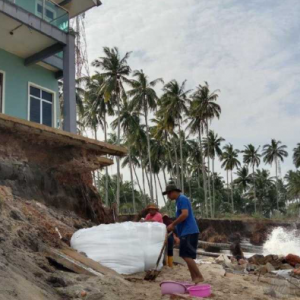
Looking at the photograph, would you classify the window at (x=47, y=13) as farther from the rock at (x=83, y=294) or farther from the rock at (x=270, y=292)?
the rock at (x=270, y=292)

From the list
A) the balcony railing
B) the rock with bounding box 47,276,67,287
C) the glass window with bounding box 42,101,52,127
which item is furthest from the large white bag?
the balcony railing

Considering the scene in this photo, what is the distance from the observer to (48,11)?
1215cm

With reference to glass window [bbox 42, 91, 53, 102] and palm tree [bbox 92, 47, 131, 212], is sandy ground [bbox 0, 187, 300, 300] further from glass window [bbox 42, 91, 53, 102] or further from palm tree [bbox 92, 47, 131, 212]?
palm tree [bbox 92, 47, 131, 212]

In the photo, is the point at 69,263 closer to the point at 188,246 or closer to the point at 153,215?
the point at 188,246

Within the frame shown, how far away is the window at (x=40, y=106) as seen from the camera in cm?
1252

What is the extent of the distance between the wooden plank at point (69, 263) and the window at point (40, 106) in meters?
7.97

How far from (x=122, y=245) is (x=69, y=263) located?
0.87m

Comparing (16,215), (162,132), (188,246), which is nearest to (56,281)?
(188,246)

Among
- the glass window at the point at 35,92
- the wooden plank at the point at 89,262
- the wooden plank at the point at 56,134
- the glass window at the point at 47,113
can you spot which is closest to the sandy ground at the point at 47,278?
the wooden plank at the point at 89,262

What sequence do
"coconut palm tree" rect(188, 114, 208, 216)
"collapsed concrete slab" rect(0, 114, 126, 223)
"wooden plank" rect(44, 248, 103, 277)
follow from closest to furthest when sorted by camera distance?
1. "wooden plank" rect(44, 248, 103, 277)
2. "collapsed concrete slab" rect(0, 114, 126, 223)
3. "coconut palm tree" rect(188, 114, 208, 216)

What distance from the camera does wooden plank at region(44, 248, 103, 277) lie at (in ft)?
15.8

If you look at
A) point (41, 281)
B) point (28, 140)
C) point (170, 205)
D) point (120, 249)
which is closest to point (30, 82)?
point (28, 140)

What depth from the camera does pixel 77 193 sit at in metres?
9.10

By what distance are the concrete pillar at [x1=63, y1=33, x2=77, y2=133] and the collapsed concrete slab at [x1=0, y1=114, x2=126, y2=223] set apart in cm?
225
